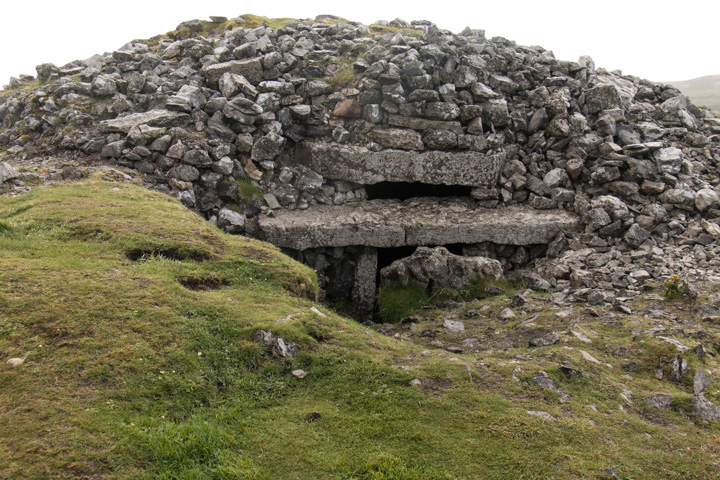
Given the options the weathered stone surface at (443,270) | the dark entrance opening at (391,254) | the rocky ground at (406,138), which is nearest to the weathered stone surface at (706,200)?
the rocky ground at (406,138)

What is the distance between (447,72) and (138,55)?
1017 cm

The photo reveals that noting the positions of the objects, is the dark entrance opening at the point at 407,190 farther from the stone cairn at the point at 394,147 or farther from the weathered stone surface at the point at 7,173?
the weathered stone surface at the point at 7,173

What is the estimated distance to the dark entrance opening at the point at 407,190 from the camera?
644 inches

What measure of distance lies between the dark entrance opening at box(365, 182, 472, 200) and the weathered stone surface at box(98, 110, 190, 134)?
19.1 ft

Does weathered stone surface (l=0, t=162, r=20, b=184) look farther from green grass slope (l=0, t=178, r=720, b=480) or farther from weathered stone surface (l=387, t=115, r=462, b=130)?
weathered stone surface (l=387, t=115, r=462, b=130)

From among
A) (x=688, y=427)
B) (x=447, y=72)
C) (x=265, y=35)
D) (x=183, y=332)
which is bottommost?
(x=688, y=427)

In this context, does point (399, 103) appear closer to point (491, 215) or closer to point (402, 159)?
point (402, 159)

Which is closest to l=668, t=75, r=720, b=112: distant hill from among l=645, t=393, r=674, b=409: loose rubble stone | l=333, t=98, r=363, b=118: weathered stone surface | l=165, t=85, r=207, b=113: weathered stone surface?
l=333, t=98, r=363, b=118: weathered stone surface

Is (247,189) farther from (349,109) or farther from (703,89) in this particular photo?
(703,89)

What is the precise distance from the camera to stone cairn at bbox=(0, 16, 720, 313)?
522 inches

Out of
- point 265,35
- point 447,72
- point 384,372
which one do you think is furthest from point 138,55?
point 384,372

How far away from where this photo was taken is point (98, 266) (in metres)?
8.04

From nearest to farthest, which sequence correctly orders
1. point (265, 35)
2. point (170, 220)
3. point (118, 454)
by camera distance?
1. point (118, 454)
2. point (170, 220)
3. point (265, 35)

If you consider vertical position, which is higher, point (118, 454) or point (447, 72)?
point (447, 72)
